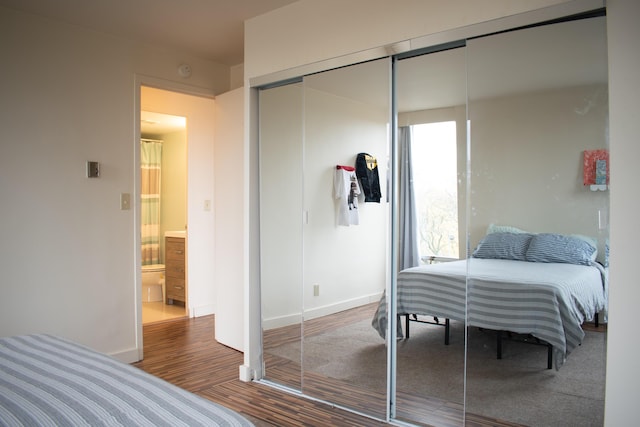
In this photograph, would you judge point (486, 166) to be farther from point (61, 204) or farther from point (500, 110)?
point (61, 204)

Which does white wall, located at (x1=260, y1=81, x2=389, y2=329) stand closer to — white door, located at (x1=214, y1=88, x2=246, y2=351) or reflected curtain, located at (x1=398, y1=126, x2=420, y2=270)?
reflected curtain, located at (x1=398, y1=126, x2=420, y2=270)

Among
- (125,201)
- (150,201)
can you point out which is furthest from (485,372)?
(150,201)

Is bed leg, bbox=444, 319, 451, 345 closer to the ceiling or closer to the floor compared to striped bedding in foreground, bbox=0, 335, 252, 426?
closer to the floor

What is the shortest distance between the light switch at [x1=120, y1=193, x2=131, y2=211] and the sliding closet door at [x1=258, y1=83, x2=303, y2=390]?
124 centimetres

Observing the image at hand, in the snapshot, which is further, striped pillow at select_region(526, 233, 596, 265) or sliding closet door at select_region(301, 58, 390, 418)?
sliding closet door at select_region(301, 58, 390, 418)

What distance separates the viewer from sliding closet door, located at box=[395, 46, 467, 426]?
8.39 feet

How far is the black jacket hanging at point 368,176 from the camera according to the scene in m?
2.92

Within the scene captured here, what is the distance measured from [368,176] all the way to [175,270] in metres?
3.89

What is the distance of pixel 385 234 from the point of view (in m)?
2.88

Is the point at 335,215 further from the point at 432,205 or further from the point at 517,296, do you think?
the point at 517,296


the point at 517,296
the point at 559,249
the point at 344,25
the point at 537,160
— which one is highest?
the point at 344,25

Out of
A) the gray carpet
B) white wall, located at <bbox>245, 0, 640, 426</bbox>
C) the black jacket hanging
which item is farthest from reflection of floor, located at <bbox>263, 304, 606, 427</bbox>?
the black jacket hanging

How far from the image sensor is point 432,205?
8.82 feet

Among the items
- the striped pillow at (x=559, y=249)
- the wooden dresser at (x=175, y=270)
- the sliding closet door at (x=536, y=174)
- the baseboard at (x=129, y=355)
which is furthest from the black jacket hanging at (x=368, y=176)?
the wooden dresser at (x=175, y=270)
